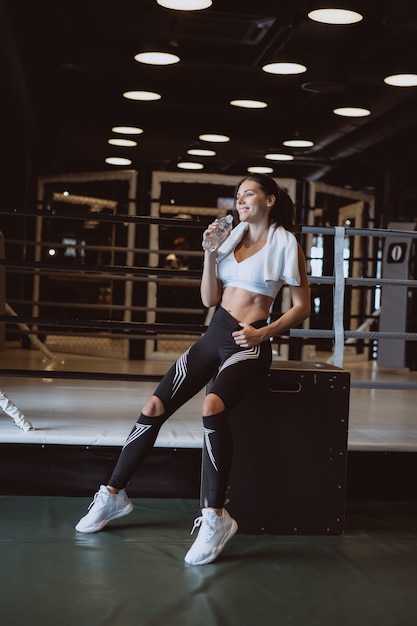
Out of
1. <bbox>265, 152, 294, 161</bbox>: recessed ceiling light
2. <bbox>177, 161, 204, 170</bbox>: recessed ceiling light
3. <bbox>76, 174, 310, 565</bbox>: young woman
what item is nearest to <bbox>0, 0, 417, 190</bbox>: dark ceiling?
<bbox>177, 161, 204, 170</bbox>: recessed ceiling light

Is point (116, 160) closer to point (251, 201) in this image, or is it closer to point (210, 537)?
point (251, 201)

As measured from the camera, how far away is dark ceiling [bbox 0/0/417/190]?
7066 millimetres

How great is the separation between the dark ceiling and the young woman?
2.64 meters

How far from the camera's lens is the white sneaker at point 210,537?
2994 millimetres

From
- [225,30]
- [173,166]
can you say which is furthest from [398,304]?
[173,166]

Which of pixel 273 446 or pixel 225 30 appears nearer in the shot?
pixel 273 446

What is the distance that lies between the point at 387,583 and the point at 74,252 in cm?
1023

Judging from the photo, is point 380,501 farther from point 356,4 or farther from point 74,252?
point 74,252

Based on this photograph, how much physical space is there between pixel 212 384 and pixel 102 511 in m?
0.64

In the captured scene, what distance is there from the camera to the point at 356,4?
514 centimetres

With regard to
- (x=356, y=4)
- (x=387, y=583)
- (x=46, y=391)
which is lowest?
(x=387, y=583)

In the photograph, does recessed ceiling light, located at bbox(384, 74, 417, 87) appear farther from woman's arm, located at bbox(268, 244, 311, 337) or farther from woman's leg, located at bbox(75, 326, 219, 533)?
woman's leg, located at bbox(75, 326, 219, 533)

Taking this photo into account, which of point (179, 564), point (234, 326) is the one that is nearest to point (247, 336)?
point (234, 326)

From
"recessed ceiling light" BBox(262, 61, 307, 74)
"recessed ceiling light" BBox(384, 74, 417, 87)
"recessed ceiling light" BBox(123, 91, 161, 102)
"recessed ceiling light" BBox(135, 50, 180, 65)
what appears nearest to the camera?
"recessed ceiling light" BBox(135, 50, 180, 65)
